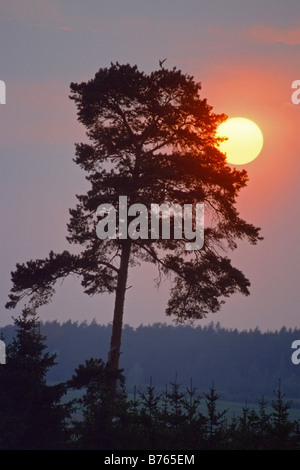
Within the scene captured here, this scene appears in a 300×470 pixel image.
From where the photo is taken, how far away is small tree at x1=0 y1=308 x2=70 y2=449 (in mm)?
30578

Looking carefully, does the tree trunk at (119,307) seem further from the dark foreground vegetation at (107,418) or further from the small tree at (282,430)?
the small tree at (282,430)

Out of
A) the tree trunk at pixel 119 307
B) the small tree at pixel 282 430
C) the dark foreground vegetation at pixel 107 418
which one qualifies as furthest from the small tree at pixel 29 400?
the small tree at pixel 282 430

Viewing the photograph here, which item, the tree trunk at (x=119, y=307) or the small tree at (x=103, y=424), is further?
the tree trunk at (x=119, y=307)

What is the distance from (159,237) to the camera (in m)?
31.6

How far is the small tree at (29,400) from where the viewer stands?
100 ft

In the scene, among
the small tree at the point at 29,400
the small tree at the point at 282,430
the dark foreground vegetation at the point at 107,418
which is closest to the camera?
the small tree at the point at 282,430

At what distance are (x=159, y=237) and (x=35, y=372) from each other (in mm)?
7246

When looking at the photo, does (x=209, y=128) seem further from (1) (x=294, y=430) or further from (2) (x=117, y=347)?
(1) (x=294, y=430)

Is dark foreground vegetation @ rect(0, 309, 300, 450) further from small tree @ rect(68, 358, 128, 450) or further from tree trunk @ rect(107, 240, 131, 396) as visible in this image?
tree trunk @ rect(107, 240, 131, 396)

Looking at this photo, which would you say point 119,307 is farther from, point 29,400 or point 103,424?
point 103,424

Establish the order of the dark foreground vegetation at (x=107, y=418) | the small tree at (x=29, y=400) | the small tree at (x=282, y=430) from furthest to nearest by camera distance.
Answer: the small tree at (x=29, y=400)
the dark foreground vegetation at (x=107, y=418)
the small tree at (x=282, y=430)

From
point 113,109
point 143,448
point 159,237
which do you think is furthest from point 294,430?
point 113,109
